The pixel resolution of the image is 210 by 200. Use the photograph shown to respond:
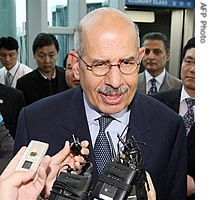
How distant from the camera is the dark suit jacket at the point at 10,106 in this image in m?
2.06

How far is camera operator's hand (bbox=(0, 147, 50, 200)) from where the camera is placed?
0.80m

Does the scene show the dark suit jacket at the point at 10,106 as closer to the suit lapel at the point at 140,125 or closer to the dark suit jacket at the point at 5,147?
the dark suit jacket at the point at 5,147

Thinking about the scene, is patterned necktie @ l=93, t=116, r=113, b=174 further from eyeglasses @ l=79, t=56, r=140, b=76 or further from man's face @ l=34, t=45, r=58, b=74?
man's face @ l=34, t=45, r=58, b=74

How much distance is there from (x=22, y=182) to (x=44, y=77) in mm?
2092

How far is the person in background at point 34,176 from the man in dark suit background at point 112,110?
13 cm

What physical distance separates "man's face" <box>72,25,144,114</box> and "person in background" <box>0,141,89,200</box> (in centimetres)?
18

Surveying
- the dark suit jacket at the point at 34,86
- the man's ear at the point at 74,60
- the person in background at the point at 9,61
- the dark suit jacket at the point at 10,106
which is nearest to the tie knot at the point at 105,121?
the man's ear at the point at 74,60

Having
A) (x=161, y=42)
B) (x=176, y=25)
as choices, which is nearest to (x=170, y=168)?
(x=161, y=42)

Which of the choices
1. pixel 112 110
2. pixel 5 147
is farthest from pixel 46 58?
pixel 112 110

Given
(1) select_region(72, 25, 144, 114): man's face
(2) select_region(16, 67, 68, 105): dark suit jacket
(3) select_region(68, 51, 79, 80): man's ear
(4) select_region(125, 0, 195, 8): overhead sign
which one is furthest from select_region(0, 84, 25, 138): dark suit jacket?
(4) select_region(125, 0, 195, 8): overhead sign

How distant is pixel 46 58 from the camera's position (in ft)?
9.42

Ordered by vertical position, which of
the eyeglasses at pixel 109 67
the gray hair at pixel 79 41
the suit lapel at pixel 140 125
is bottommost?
the suit lapel at pixel 140 125
